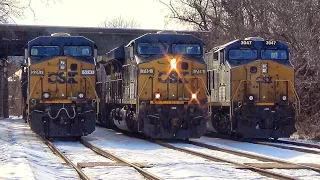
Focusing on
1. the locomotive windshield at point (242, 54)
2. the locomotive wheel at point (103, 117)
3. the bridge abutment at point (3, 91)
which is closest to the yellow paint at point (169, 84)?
the locomotive windshield at point (242, 54)

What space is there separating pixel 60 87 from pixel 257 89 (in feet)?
22.4

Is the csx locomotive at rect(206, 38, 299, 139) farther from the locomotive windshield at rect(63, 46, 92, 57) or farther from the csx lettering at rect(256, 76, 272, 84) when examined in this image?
the locomotive windshield at rect(63, 46, 92, 57)

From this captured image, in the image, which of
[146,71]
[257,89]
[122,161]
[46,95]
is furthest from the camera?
[257,89]

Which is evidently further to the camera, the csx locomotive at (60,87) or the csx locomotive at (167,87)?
the csx locomotive at (60,87)

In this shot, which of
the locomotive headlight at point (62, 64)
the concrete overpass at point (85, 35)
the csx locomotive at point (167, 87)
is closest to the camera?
the csx locomotive at point (167, 87)

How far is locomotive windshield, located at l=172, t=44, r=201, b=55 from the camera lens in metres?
20.8

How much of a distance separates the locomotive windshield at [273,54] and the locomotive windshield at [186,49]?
2396 millimetres

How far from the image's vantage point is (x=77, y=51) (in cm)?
2147

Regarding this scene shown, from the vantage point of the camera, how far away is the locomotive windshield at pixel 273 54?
21.4 metres

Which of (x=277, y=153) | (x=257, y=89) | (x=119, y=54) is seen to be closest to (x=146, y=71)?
(x=119, y=54)

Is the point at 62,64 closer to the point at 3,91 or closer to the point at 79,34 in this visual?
the point at 79,34

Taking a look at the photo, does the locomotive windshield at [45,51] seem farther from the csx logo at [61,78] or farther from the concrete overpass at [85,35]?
the concrete overpass at [85,35]

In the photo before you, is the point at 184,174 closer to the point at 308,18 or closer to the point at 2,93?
the point at 308,18

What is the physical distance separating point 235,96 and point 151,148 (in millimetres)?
4667
